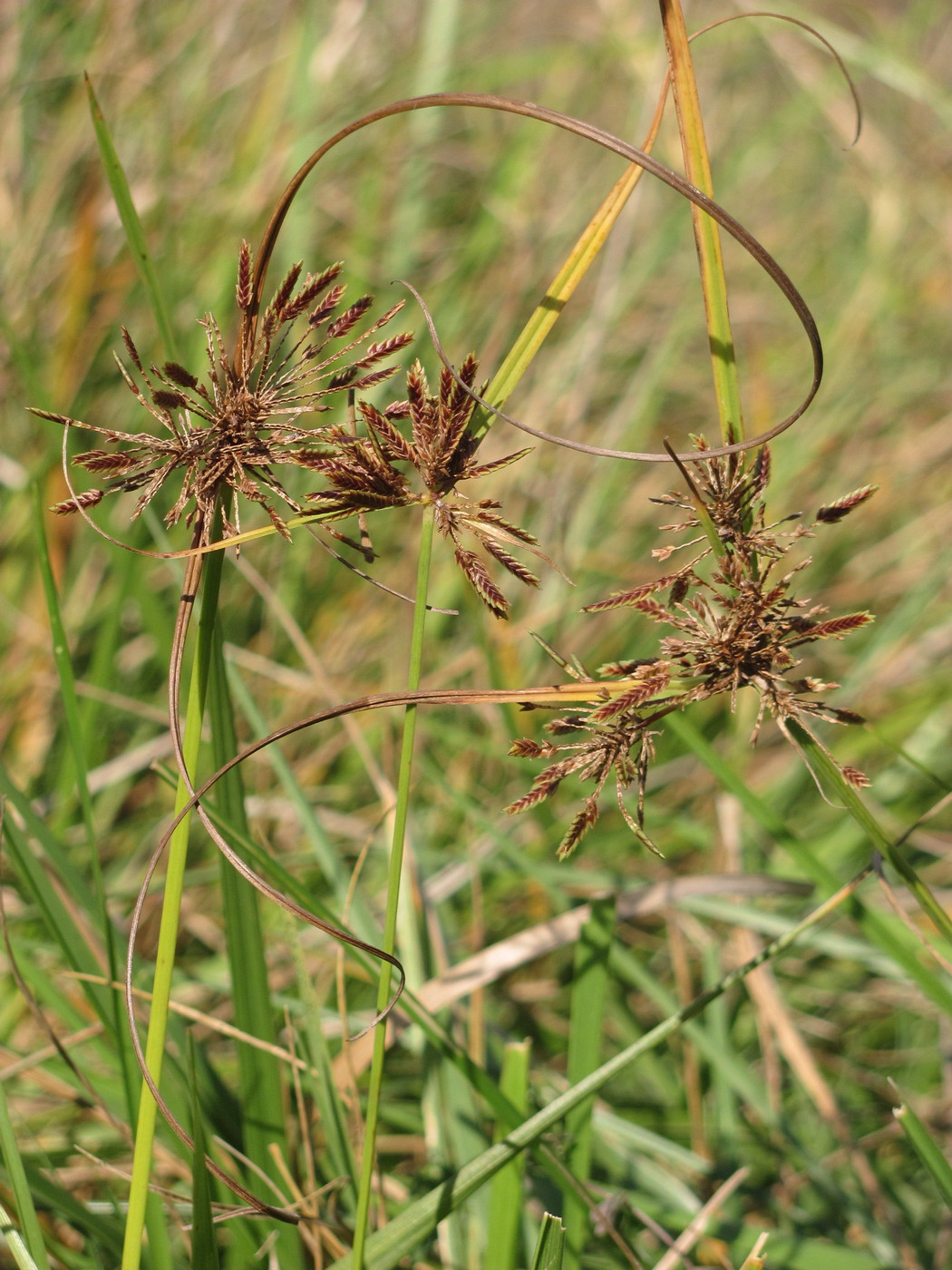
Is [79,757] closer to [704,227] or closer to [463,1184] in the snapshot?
[463,1184]

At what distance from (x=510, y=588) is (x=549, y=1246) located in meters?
1.18

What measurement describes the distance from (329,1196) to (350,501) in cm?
53

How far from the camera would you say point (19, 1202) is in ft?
1.55

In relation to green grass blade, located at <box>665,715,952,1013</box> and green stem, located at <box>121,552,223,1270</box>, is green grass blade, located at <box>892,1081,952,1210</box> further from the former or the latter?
green stem, located at <box>121,552,223,1270</box>

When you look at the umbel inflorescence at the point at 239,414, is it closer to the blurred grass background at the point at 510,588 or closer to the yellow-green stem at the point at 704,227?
the yellow-green stem at the point at 704,227

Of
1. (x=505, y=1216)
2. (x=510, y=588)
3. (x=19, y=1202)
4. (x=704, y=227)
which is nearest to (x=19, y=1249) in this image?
(x=19, y=1202)

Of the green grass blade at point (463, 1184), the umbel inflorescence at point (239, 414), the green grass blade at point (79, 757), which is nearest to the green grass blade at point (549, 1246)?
the green grass blade at point (463, 1184)

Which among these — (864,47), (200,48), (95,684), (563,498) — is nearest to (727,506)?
(95,684)

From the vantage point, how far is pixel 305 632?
4.74 feet

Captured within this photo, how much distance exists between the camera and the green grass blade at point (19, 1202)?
468 millimetres

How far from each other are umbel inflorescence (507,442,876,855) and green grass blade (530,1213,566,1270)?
22cm

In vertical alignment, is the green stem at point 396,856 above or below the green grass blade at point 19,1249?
above

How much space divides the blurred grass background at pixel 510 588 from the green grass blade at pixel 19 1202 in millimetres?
224

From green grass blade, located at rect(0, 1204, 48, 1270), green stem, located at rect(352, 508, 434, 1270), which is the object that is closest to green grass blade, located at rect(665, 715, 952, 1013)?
green stem, located at rect(352, 508, 434, 1270)
